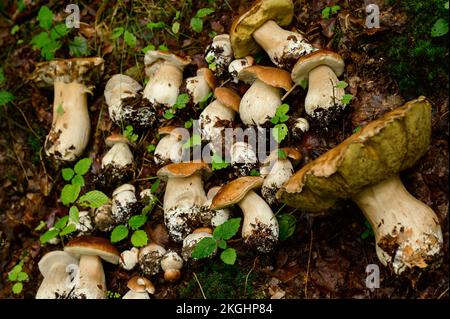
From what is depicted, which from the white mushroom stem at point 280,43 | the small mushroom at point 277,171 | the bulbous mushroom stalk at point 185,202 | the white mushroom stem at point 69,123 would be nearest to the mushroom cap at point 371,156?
the small mushroom at point 277,171

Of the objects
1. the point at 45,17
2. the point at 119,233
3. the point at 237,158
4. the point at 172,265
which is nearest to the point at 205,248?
the point at 172,265

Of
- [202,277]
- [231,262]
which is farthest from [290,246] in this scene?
[202,277]

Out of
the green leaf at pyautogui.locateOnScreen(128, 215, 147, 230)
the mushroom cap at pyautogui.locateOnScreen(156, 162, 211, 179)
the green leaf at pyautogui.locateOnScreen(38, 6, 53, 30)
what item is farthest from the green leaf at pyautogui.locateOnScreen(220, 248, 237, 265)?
the green leaf at pyautogui.locateOnScreen(38, 6, 53, 30)

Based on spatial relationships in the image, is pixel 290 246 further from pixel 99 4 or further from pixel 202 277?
pixel 99 4

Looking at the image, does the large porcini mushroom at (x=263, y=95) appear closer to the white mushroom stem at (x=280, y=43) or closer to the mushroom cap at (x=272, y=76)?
the mushroom cap at (x=272, y=76)

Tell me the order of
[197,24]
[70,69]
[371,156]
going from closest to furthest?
[371,156]
[197,24]
[70,69]

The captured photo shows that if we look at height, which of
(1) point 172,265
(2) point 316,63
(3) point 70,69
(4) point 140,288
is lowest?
(4) point 140,288

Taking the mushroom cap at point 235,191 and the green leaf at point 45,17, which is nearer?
the mushroom cap at point 235,191

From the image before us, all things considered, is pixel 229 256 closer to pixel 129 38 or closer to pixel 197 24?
pixel 197 24
